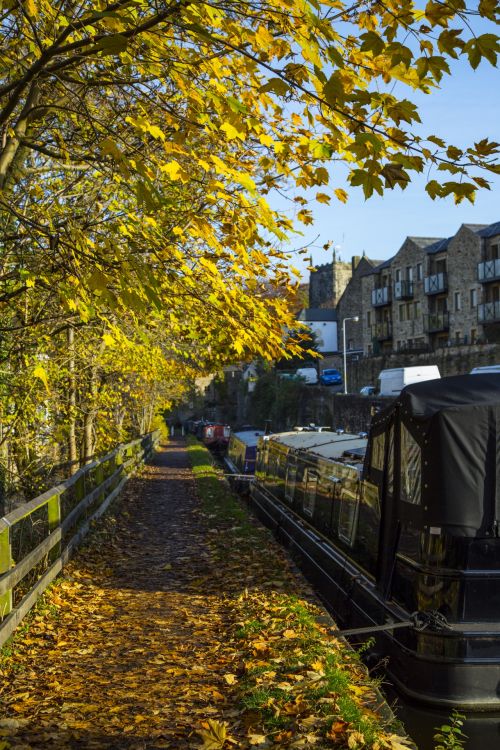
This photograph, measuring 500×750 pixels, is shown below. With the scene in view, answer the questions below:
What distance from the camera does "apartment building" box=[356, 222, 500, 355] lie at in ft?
175

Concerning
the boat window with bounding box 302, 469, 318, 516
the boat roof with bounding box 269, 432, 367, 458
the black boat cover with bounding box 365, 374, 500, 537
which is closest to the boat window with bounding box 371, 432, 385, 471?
the black boat cover with bounding box 365, 374, 500, 537

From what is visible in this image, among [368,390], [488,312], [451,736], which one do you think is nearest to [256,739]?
[451,736]

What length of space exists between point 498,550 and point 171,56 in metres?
4.88

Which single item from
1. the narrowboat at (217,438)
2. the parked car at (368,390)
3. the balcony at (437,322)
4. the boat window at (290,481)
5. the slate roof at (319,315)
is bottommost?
the narrowboat at (217,438)

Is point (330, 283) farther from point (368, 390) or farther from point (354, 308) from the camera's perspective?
point (368, 390)

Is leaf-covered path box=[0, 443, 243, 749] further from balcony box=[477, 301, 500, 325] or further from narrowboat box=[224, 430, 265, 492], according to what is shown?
balcony box=[477, 301, 500, 325]

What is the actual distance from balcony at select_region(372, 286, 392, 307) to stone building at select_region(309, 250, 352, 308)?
5473 centimetres

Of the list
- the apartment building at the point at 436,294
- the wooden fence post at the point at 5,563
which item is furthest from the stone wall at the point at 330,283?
the wooden fence post at the point at 5,563

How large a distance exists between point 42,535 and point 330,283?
4743 inches

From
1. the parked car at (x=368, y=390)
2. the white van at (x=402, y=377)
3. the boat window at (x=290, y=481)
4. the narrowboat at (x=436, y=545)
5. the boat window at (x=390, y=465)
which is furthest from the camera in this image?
the parked car at (x=368, y=390)

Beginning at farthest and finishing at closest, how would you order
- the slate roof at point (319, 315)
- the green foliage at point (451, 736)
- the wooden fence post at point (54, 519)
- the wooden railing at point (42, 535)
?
the slate roof at point (319, 315), the wooden fence post at point (54, 519), the wooden railing at point (42, 535), the green foliage at point (451, 736)

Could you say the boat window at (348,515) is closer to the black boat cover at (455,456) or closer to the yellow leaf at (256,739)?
the black boat cover at (455,456)

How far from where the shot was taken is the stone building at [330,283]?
126938 mm

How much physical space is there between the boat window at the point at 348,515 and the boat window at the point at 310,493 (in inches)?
84.6
